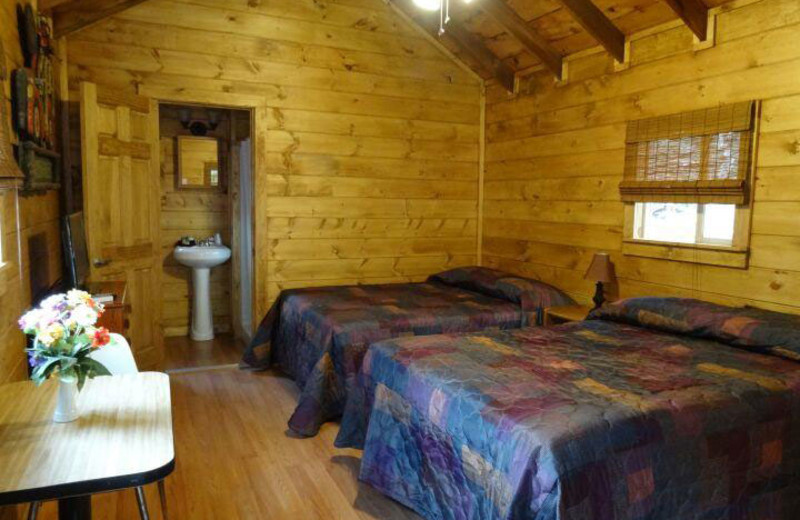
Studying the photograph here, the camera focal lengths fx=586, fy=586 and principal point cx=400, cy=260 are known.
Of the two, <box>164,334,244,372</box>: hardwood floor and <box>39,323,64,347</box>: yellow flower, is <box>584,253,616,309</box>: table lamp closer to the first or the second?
<box>164,334,244,372</box>: hardwood floor

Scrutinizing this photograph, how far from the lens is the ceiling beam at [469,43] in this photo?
452 centimetres

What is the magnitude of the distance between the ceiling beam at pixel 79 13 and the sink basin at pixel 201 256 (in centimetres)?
184

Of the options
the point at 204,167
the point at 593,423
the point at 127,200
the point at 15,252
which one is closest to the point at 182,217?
the point at 204,167

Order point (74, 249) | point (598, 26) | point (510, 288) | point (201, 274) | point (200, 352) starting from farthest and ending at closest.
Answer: point (201, 274) → point (200, 352) → point (510, 288) → point (598, 26) → point (74, 249)

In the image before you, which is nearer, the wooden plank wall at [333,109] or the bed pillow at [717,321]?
the bed pillow at [717,321]

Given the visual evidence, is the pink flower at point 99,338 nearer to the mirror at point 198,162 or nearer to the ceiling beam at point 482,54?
the ceiling beam at point 482,54

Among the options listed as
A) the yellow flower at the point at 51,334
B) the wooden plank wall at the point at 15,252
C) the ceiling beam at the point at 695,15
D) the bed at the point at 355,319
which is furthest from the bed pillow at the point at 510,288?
the yellow flower at the point at 51,334

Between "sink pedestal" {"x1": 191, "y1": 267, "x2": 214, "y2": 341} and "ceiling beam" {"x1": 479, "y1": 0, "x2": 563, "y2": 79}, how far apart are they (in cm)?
314

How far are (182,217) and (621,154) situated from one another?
373cm

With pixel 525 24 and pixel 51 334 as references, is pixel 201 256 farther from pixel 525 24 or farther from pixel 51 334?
pixel 51 334

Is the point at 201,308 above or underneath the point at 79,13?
underneath

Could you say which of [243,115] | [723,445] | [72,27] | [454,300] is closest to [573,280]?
[454,300]

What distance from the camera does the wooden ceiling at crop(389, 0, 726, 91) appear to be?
335cm

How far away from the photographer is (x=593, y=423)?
1.72 metres
